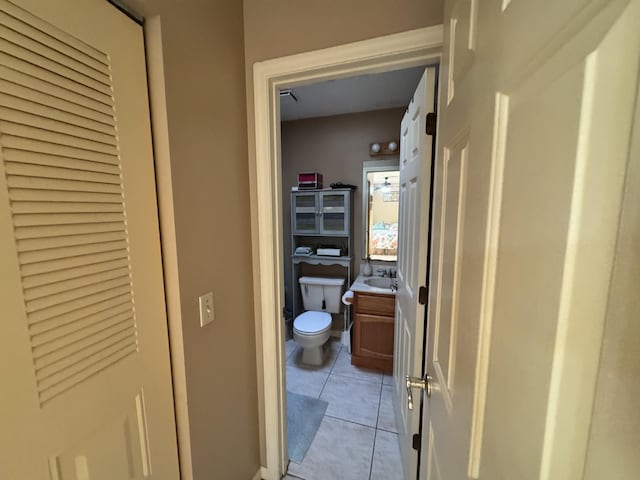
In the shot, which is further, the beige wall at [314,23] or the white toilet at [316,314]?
the white toilet at [316,314]

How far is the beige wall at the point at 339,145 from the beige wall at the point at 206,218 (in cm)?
174

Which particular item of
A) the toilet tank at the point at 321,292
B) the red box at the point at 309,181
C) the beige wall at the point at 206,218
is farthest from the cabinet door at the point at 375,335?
the red box at the point at 309,181

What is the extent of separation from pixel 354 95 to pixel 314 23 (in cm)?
134

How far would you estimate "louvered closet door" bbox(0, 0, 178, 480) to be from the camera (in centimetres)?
53

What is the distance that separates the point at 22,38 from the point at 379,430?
2358 millimetres

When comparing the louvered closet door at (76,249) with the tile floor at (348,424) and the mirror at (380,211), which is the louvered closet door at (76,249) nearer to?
the tile floor at (348,424)

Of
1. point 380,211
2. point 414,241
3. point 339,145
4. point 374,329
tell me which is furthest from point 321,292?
point 414,241

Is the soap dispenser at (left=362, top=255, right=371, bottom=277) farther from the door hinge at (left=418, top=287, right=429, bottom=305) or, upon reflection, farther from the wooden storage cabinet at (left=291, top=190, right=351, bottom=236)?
the door hinge at (left=418, top=287, right=429, bottom=305)

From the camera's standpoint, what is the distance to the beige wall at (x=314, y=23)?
0.96m

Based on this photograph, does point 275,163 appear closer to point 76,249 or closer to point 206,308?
point 206,308

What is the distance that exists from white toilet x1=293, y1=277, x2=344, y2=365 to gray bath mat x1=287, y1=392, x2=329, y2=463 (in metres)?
0.43

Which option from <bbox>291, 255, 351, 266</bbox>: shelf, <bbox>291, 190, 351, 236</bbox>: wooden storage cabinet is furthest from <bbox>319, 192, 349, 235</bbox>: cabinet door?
<bbox>291, 255, 351, 266</bbox>: shelf

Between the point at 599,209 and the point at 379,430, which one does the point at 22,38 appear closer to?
the point at 599,209

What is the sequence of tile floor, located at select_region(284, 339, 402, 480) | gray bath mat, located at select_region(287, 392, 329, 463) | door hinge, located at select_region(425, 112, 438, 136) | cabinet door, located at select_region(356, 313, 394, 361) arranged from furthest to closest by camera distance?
cabinet door, located at select_region(356, 313, 394, 361) → gray bath mat, located at select_region(287, 392, 329, 463) → tile floor, located at select_region(284, 339, 402, 480) → door hinge, located at select_region(425, 112, 438, 136)
